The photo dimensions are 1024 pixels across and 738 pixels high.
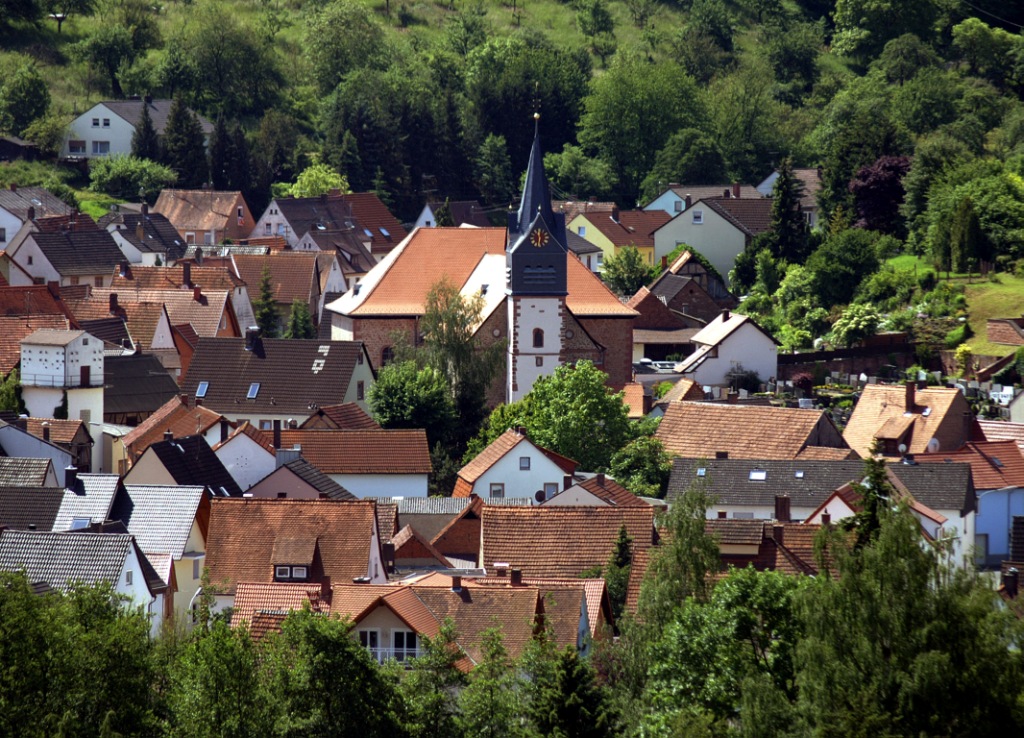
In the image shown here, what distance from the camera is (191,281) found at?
7838 cm

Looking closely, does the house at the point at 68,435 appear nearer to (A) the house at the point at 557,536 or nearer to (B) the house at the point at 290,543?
(B) the house at the point at 290,543

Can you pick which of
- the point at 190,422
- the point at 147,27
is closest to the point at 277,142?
the point at 147,27

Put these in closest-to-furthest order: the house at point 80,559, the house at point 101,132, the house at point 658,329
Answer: the house at point 80,559
the house at point 658,329
the house at point 101,132

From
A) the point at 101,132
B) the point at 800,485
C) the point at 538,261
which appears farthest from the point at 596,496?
the point at 101,132

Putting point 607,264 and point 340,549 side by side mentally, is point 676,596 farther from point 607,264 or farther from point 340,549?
point 607,264

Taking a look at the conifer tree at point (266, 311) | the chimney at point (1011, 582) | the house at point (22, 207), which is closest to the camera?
the chimney at point (1011, 582)

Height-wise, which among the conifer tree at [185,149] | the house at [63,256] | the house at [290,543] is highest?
the conifer tree at [185,149]

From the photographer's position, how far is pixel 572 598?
39000 millimetres

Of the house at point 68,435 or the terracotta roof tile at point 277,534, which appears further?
the house at point 68,435

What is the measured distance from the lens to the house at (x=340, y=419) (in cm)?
6016

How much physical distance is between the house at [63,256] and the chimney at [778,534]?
39479 millimetres

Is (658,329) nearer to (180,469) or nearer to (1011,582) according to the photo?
(180,469)

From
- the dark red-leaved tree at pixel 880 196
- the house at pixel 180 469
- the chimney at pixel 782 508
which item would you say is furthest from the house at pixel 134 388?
the dark red-leaved tree at pixel 880 196

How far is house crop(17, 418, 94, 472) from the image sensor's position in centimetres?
5438
